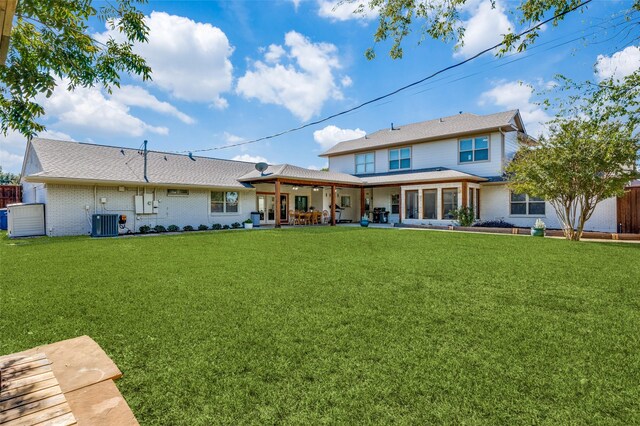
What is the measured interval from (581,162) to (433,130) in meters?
10.0

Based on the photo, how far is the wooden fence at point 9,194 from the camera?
18938 millimetres

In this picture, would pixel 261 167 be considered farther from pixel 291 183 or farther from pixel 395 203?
pixel 395 203

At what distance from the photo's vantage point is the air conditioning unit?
12.8 meters

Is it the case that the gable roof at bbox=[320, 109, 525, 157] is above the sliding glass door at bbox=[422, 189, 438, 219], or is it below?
above

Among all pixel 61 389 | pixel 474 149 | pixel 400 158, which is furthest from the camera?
pixel 400 158

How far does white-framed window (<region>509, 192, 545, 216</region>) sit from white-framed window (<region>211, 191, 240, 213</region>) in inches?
590

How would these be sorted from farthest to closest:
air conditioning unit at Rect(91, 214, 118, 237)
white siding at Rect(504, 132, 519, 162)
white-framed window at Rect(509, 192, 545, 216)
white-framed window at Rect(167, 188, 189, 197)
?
white siding at Rect(504, 132, 519, 162)
white-framed window at Rect(167, 188, 189, 197)
white-framed window at Rect(509, 192, 545, 216)
air conditioning unit at Rect(91, 214, 118, 237)

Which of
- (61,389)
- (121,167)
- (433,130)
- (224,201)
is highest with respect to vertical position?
(433,130)

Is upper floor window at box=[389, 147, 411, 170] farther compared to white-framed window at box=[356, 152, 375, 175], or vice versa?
white-framed window at box=[356, 152, 375, 175]

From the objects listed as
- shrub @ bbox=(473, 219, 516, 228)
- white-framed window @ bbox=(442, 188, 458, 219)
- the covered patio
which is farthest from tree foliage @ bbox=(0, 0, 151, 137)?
white-framed window @ bbox=(442, 188, 458, 219)

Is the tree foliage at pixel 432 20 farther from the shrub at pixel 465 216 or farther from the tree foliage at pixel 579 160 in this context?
the shrub at pixel 465 216

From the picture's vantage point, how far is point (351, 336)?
3.20 metres

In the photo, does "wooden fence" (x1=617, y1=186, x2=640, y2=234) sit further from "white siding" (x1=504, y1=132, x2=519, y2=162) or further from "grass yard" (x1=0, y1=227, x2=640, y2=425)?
"grass yard" (x1=0, y1=227, x2=640, y2=425)

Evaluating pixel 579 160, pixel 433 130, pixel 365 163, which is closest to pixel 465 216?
pixel 579 160
